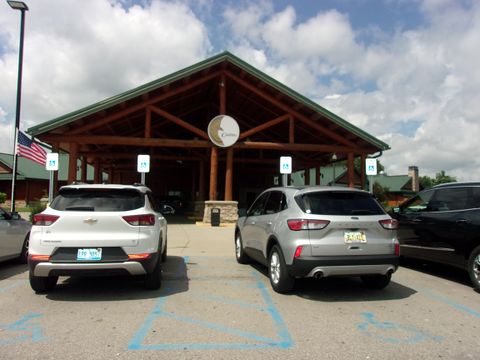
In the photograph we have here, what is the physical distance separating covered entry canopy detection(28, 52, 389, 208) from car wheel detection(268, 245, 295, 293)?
537 inches

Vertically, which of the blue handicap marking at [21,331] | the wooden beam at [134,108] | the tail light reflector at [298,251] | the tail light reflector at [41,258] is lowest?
the blue handicap marking at [21,331]

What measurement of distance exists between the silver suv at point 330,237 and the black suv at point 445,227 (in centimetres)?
156

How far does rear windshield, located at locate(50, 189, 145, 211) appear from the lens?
6176 mm

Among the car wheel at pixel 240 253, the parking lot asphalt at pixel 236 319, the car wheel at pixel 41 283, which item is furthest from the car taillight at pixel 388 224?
the car wheel at pixel 41 283

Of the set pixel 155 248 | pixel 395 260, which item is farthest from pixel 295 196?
pixel 155 248

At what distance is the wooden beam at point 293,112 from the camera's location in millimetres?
20717

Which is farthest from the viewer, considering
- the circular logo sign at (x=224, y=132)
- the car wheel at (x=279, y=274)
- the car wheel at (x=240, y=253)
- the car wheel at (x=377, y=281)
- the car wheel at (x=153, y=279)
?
the circular logo sign at (x=224, y=132)

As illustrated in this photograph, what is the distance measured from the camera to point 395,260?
6.21 meters

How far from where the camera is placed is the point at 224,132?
20219mm

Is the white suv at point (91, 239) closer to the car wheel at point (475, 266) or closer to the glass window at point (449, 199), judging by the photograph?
the car wheel at point (475, 266)

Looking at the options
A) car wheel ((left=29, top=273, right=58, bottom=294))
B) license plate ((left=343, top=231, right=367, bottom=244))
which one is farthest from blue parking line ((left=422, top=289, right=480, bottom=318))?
car wheel ((left=29, top=273, right=58, bottom=294))

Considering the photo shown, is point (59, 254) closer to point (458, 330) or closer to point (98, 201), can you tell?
point (98, 201)

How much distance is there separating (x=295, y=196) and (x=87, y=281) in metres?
3.90

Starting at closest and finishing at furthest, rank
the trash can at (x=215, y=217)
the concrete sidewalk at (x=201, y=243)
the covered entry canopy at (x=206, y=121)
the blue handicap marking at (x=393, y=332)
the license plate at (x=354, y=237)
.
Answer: the blue handicap marking at (x=393, y=332)
the license plate at (x=354, y=237)
the concrete sidewalk at (x=201, y=243)
the trash can at (x=215, y=217)
the covered entry canopy at (x=206, y=121)
